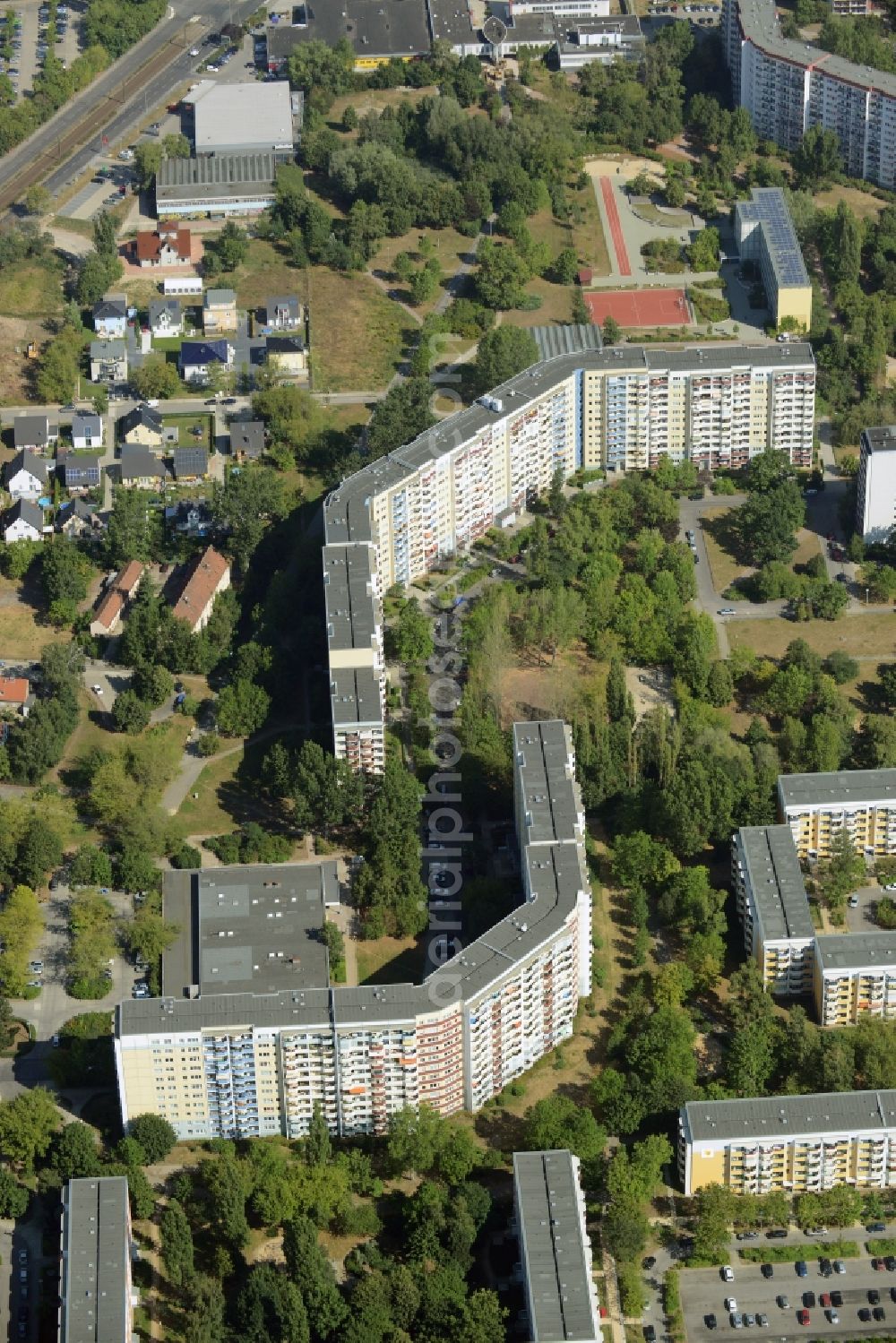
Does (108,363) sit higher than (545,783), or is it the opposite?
(545,783)

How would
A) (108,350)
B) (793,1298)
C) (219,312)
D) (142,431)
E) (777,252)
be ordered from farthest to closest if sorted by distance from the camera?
(777,252), (219,312), (108,350), (142,431), (793,1298)

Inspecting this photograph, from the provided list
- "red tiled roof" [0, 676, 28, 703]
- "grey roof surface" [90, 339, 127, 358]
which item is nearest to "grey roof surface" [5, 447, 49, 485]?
"grey roof surface" [90, 339, 127, 358]

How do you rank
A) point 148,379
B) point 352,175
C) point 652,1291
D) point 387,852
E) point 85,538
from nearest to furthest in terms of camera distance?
point 652,1291 → point 387,852 → point 85,538 → point 148,379 → point 352,175

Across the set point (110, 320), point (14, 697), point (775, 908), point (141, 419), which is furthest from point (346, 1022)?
point (110, 320)

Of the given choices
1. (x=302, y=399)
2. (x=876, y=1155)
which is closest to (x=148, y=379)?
(x=302, y=399)

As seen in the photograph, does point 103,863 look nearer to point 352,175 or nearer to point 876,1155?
point 876,1155

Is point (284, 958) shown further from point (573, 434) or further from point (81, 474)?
point (573, 434)

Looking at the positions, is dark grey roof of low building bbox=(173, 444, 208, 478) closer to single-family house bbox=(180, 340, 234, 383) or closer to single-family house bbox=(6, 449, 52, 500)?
single-family house bbox=(6, 449, 52, 500)

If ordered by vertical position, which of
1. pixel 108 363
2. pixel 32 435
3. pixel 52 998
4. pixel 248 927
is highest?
pixel 108 363
